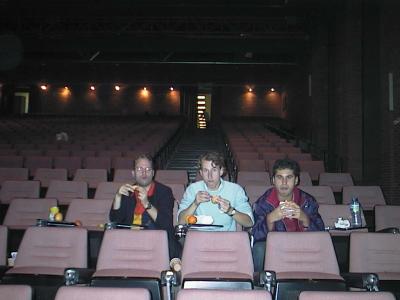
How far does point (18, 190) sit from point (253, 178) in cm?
387

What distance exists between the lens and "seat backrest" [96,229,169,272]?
160 inches

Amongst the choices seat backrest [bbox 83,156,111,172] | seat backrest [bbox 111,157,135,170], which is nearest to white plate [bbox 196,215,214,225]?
seat backrest [bbox 111,157,135,170]

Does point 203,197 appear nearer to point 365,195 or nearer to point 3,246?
point 3,246

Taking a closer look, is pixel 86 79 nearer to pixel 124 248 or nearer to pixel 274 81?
pixel 274 81

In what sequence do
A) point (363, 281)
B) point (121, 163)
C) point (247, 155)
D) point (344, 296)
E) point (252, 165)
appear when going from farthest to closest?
point (247, 155), point (121, 163), point (252, 165), point (363, 281), point (344, 296)

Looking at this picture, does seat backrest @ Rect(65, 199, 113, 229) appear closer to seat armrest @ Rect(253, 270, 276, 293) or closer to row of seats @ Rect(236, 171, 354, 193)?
seat armrest @ Rect(253, 270, 276, 293)

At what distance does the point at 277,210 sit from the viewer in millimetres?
4141

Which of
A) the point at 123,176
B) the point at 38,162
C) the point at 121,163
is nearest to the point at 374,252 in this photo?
the point at 123,176

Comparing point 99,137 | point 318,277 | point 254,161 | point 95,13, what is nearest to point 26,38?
point 95,13

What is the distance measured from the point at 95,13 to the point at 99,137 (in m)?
4.58

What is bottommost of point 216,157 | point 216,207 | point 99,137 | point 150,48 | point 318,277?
point 318,277

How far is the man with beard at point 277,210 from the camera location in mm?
4270

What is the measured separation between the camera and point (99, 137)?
574 inches

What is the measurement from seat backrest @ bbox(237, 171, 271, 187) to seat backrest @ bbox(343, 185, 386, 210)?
1.42 m
